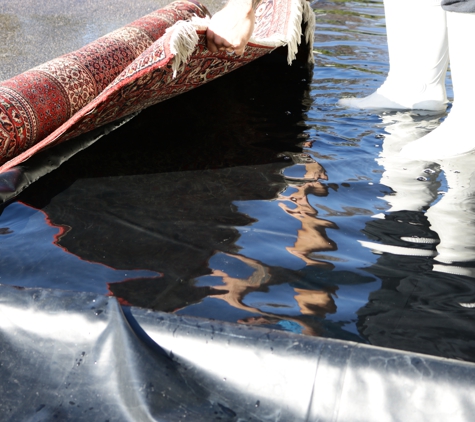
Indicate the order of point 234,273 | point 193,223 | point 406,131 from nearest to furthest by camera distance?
point 234,273, point 193,223, point 406,131

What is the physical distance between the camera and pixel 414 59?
8.97ft

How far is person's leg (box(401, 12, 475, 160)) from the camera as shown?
6.82ft

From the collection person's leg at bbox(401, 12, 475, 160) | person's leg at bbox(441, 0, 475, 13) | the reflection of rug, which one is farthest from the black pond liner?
person's leg at bbox(441, 0, 475, 13)

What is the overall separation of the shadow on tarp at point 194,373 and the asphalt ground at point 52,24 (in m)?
2.31

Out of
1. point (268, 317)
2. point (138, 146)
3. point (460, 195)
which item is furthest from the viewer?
point (138, 146)

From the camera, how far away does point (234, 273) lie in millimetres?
1424

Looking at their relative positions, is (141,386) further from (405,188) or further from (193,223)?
(405,188)

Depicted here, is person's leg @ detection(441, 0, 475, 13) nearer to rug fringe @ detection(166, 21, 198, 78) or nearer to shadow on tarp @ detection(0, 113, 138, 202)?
rug fringe @ detection(166, 21, 198, 78)

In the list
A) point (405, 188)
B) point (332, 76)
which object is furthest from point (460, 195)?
point (332, 76)

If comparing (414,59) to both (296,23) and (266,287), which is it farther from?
(266,287)

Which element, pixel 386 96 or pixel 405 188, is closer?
pixel 405 188

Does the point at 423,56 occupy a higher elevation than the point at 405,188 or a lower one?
higher

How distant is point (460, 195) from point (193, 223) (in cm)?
93

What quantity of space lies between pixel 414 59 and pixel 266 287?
1844 millimetres
